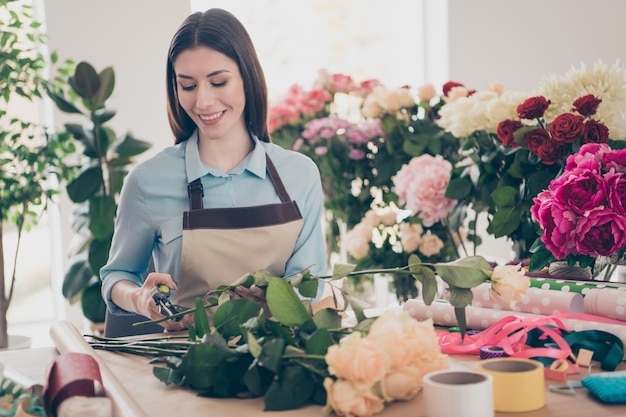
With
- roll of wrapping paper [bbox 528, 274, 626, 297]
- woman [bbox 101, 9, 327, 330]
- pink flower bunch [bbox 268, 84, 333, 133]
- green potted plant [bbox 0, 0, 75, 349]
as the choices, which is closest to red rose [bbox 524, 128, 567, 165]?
roll of wrapping paper [bbox 528, 274, 626, 297]

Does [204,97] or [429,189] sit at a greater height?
[204,97]

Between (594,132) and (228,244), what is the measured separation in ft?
3.06

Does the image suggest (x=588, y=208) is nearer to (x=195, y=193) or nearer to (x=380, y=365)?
(x=380, y=365)

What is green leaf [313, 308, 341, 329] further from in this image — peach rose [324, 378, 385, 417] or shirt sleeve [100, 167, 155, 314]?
shirt sleeve [100, 167, 155, 314]

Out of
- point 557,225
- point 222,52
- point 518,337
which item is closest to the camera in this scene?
point 518,337

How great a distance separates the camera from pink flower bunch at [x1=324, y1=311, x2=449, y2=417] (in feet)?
3.30

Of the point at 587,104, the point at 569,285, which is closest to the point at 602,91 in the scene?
the point at 587,104

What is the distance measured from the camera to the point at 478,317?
5.03 feet

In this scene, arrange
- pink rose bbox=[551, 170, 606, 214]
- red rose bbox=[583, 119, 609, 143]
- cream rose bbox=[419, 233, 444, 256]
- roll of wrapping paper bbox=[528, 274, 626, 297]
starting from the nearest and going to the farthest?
roll of wrapping paper bbox=[528, 274, 626, 297], pink rose bbox=[551, 170, 606, 214], red rose bbox=[583, 119, 609, 143], cream rose bbox=[419, 233, 444, 256]

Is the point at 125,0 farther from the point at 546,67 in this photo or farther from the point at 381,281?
the point at 546,67

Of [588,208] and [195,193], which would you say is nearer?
[588,208]

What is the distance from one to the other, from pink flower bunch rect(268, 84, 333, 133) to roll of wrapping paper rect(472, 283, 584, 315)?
2.08 m

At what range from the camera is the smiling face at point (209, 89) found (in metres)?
2.16

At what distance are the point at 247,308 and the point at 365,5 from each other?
4.05m
